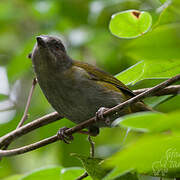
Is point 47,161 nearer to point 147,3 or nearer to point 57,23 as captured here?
point 57,23

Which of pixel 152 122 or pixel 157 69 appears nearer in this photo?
pixel 152 122

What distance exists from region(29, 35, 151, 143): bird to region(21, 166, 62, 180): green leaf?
0.63 metres

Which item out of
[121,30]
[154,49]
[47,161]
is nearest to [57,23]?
[47,161]

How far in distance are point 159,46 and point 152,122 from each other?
12.3 inches

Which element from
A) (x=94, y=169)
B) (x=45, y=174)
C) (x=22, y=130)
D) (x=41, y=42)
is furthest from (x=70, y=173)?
(x=41, y=42)

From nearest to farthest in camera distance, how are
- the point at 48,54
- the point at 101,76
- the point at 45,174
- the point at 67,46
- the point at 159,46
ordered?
the point at 159,46 → the point at 45,174 → the point at 48,54 → the point at 101,76 → the point at 67,46

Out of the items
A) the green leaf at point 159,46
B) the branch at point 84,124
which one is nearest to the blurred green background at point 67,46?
the branch at point 84,124

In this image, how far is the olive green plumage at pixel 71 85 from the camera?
289cm

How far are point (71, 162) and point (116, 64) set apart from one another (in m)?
1.33

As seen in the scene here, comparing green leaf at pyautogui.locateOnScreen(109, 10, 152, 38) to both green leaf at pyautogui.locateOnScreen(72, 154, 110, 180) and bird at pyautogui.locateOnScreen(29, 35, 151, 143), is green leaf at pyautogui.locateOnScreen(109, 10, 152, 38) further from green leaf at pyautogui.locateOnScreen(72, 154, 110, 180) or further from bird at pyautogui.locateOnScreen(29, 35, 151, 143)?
Answer: bird at pyautogui.locateOnScreen(29, 35, 151, 143)

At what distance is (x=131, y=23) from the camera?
1771 millimetres

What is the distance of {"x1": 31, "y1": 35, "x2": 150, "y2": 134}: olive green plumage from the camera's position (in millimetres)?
2887

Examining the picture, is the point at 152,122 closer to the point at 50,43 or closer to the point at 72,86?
the point at 72,86

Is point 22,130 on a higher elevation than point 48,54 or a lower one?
lower
